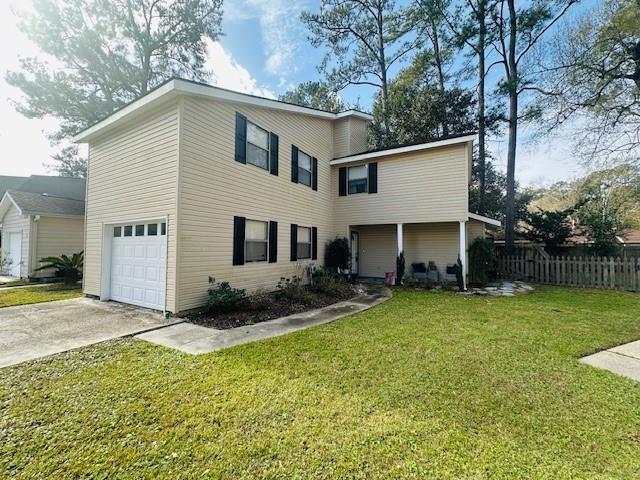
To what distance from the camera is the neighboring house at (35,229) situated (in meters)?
12.5

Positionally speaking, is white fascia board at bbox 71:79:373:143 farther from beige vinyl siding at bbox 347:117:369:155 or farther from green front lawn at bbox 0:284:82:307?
green front lawn at bbox 0:284:82:307

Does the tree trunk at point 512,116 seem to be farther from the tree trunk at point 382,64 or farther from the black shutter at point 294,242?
the black shutter at point 294,242

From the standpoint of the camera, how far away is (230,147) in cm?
771

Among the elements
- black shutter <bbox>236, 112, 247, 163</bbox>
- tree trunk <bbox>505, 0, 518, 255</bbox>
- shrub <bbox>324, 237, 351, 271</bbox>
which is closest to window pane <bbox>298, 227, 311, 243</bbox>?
shrub <bbox>324, 237, 351, 271</bbox>

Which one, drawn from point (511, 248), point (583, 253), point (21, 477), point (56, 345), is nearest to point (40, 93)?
point (56, 345)

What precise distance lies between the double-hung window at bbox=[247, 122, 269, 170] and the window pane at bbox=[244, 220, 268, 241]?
6.09ft

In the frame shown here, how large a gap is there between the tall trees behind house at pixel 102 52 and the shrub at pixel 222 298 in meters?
16.2

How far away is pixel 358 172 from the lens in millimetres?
12742

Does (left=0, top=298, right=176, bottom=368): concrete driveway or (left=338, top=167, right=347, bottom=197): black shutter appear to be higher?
(left=338, top=167, right=347, bottom=197): black shutter

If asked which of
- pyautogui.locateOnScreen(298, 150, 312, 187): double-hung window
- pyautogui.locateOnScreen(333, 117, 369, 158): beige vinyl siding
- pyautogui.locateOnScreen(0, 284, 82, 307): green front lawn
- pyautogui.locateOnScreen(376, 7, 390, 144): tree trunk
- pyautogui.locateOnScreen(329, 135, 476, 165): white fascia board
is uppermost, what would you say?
pyautogui.locateOnScreen(376, 7, 390, 144): tree trunk

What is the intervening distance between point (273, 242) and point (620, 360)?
8.01 metres

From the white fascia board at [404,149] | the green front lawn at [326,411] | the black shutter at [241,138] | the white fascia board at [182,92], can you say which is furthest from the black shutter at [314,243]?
the green front lawn at [326,411]

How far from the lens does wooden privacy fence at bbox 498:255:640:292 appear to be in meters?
10.1

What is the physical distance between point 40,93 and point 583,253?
27736mm
